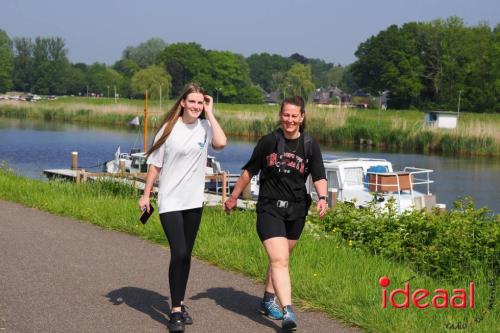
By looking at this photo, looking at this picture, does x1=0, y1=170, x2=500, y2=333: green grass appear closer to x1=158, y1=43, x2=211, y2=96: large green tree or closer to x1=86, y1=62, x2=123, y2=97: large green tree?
x1=158, y1=43, x2=211, y2=96: large green tree

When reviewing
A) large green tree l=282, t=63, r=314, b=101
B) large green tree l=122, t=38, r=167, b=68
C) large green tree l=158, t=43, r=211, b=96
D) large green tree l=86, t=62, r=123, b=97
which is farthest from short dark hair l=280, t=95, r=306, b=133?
large green tree l=122, t=38, r=167, b=68

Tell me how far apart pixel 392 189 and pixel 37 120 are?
71.5 m

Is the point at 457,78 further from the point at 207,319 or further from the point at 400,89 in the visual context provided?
the point at 207,319

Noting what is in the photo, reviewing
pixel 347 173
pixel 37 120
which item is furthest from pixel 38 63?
pixel 347 173

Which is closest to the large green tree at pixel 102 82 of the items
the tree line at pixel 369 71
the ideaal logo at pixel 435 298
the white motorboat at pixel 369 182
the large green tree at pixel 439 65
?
the tree line at pixel 369 71

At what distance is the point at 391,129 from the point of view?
58438mm

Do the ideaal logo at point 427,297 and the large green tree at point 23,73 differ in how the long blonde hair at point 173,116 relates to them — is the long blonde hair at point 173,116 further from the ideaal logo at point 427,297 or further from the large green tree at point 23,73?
the large green tree at point 23,73

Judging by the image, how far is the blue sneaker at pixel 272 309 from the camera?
240 inches

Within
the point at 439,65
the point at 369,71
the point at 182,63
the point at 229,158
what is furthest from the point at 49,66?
the point at 229,158

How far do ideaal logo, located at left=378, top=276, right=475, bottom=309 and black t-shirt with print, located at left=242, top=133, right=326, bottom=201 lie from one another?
1.19 m

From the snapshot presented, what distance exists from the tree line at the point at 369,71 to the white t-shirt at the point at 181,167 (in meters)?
66.2

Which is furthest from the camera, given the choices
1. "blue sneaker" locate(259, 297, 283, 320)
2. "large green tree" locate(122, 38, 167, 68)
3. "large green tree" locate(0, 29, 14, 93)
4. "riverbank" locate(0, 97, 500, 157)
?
"large green tree" locate(122, 38, 167, 68)

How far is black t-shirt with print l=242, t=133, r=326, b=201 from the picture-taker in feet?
19.3

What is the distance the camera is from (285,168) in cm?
587
